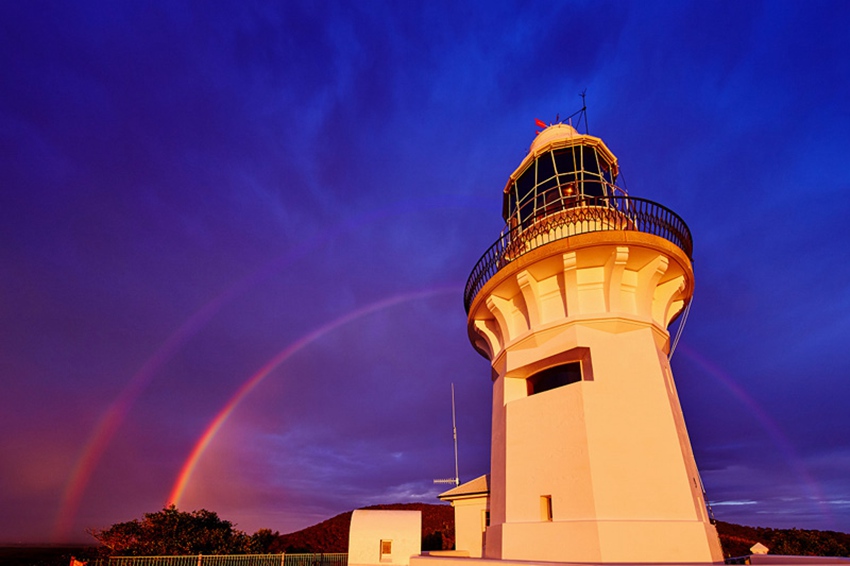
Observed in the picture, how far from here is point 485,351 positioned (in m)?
16.4

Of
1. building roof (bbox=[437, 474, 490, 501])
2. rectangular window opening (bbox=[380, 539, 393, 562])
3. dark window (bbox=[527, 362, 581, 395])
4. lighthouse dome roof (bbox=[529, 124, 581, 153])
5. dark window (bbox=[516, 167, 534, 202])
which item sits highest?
lighthouse dome roof (bbox=[529, 124, 581, 153])

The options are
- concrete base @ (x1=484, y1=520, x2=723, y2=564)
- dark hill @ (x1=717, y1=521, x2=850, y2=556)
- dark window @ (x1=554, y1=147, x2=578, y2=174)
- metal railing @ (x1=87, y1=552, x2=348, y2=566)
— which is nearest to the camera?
concrete base @ (x1=484, y1=520, x2=723, y2=564)

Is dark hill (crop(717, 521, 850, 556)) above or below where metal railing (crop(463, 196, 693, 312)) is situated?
below

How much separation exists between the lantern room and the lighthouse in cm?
9

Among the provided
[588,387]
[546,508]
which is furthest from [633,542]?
[588,387]

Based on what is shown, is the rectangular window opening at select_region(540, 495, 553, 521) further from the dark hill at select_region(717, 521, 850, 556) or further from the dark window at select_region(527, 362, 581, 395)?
the dark hill at select_region(717, 521, 850, 556)

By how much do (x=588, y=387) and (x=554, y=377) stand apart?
1.83m

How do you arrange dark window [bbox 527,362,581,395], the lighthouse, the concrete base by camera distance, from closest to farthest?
the concrete base
the lighthouse
dark window [bbox 527,362,581,395]

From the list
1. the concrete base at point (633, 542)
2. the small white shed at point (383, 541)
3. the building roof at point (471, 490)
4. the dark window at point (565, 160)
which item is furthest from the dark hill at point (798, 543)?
the dark window at point (565, 160)

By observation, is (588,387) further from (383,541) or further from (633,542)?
(383,541)

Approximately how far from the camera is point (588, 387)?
10.6 meters

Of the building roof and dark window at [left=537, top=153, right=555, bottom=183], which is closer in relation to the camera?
dark window at [left=537, top=153, right=555, bottom=183]

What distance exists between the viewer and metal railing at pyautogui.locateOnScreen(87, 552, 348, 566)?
15.7 metres

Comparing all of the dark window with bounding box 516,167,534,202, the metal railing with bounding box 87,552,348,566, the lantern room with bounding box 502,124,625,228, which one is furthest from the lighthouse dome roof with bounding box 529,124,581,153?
the metal railing with bounding box 87,552,348,566
